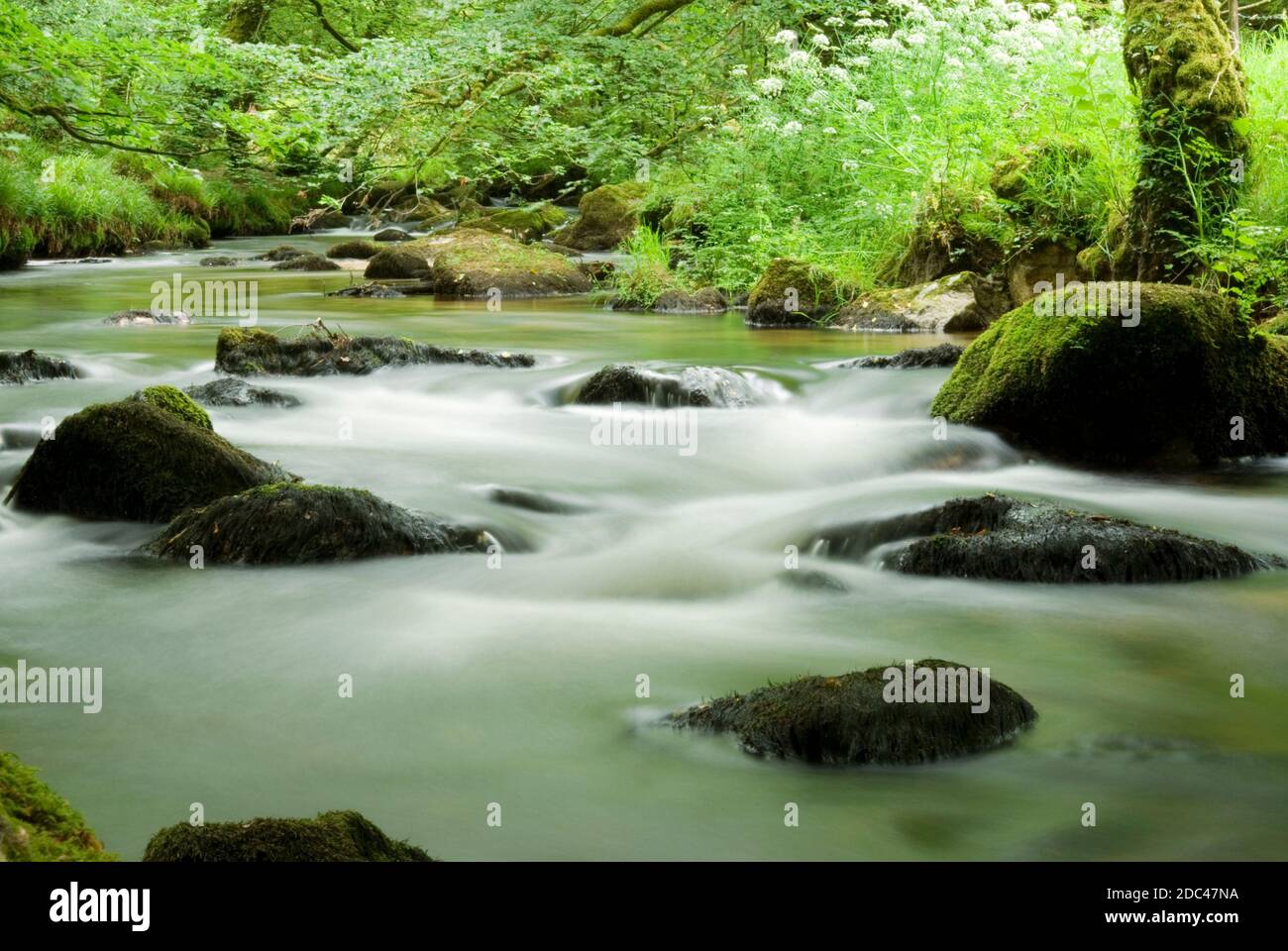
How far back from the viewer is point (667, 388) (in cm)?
935

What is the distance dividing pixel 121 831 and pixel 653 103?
617 inches

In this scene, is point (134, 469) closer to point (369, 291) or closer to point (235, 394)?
point (235, 394)

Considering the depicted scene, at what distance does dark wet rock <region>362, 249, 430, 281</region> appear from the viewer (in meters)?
17.8

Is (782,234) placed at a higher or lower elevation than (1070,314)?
higher

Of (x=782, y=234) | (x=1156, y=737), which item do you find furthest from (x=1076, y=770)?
(x=782, y=234)

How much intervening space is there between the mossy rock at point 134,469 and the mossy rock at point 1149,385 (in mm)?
4561

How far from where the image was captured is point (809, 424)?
8781mm

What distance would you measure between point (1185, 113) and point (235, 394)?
6758 millimetres

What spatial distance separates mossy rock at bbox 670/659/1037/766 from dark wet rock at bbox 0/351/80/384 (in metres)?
7.56

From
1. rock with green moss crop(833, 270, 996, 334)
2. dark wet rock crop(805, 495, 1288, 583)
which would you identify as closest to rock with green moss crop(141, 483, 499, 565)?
dark wet rock crop(805, 495, 1288, 583)

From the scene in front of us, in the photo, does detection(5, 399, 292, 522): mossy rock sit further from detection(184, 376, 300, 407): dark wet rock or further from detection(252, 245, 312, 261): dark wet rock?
detection(252, 245, 312, 261): dark wet rock

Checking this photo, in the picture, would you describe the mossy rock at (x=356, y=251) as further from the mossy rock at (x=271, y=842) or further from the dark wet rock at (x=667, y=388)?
the mossy rock at (x=271, y=842)

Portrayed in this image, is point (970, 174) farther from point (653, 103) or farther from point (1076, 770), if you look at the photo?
point (1076, 770)
